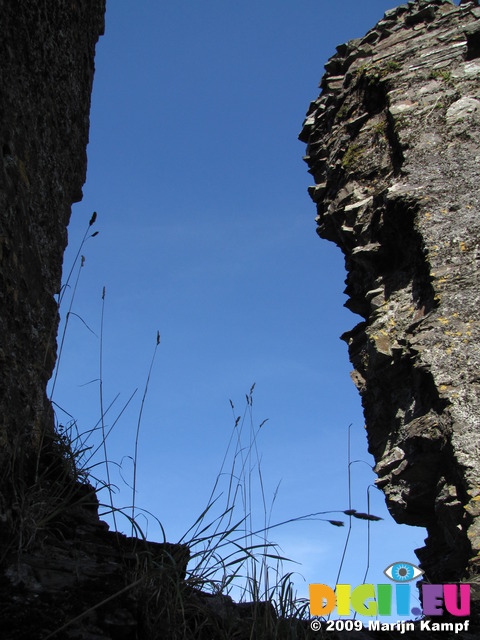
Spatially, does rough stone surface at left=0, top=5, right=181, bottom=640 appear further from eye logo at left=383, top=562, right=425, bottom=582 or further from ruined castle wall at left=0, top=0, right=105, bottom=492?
eye logo at left=383, top=562, right=425, bottom=582

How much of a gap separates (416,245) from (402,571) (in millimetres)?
2778

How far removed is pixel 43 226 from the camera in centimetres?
265

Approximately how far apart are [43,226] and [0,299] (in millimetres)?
658

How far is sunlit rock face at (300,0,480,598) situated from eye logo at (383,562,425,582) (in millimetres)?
455

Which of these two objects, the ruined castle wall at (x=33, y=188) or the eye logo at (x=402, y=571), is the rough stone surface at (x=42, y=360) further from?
the eye logo at (x=402, y=571)

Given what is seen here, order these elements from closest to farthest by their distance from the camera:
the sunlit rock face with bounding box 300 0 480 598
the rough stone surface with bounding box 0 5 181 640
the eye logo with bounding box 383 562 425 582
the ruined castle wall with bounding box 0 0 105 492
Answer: the rough stone surface with bounding box 0 5 181 640 → the ruined castle wall with bounding box 0 0 105 492 → the eye logo with bounding box 383 562 425 582 → the sunlit rock face with bounding box 300 0 480 598

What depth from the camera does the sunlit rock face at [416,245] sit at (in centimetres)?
439

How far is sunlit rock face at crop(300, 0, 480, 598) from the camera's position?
4.39 metres

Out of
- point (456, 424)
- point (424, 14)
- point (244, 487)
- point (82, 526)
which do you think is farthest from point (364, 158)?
point (82, 526)

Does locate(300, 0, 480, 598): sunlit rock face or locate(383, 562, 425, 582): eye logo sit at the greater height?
locate(300, 0, 480, 598): sunlit rock face

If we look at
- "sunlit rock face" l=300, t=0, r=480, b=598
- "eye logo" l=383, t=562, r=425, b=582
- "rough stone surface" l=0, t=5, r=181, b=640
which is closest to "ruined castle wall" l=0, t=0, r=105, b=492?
"rough stone surface" l=0, t=5, r=181, b=640

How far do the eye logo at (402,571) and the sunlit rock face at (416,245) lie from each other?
17.9 inches

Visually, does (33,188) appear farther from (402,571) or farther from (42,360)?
(402,571)

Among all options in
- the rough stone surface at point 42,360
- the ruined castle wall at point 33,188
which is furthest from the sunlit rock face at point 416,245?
the ruined castle wall at point 33,188
